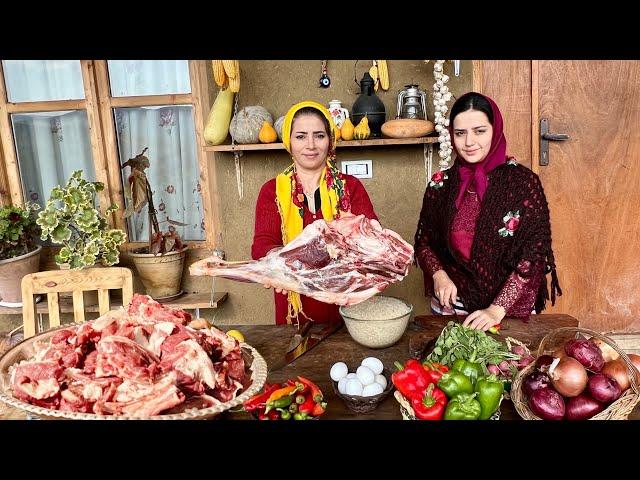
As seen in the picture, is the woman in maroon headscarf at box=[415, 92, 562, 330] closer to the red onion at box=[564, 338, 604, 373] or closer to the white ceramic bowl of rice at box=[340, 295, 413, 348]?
the white ceramic bowl of rice at box=[340, 295, 413, 348]

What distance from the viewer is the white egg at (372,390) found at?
1.21 m

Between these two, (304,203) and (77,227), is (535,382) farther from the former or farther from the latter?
(77,227)

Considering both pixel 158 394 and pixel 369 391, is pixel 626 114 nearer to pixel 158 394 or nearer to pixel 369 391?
pixel 369 391

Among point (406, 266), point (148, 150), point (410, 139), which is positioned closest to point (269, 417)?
point (406, 266)

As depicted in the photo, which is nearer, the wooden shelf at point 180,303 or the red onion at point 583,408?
the red onion at point 583,408

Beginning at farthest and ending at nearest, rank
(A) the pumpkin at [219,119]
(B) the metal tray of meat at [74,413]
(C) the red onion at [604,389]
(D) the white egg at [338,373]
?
(A) the pumpkin at [219,119] → (D) the white egg at [338,373] → (C) the red onion at [604,389] → (B) the metal tray of meat at [74,413]

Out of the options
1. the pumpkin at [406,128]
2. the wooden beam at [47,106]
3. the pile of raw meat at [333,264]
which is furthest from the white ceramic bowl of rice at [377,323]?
the wooden beam at [47,106]

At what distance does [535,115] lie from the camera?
3115 millimetres

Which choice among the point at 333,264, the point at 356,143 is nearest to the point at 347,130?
the point at 356,143

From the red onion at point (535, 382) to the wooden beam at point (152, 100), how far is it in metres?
2.98

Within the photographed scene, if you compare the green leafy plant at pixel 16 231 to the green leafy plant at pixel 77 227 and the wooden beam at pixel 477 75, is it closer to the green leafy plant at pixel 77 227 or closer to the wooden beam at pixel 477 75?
the green leafy plant at pixel 77 227

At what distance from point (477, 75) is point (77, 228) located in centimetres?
293

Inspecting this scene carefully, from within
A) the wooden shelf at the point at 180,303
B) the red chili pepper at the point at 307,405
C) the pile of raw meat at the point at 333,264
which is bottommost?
the wooden shelf at the point at 180,303

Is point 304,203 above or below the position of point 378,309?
above
